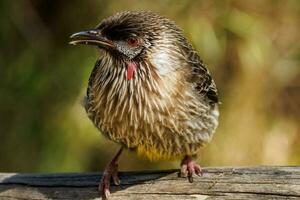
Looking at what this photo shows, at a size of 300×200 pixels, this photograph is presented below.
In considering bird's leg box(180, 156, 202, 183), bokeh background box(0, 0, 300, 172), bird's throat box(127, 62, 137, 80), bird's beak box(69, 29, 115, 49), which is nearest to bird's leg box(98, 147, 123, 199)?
bird's leg box(180, 156, 202, 183)

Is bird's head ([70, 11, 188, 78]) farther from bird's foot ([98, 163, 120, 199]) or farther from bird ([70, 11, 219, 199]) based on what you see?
bird's foot ([98, 163, 120, 199])

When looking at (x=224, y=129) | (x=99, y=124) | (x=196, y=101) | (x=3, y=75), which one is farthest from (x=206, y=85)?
(x=3, y=75)

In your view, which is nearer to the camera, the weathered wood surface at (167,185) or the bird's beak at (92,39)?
the weathered wood surface at (167,185)

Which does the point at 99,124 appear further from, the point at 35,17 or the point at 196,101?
the point at 35,17

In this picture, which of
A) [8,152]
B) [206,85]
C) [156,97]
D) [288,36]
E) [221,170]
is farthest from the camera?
[8,152]

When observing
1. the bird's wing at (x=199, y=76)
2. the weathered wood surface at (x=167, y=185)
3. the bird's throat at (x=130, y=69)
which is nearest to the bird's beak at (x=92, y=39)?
the bird's throat at (x=130, y=69)

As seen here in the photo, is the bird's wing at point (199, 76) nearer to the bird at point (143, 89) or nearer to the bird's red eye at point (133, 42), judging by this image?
the bird at point (143, 89)

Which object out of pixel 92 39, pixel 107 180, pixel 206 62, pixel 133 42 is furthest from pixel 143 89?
pixel 206 62

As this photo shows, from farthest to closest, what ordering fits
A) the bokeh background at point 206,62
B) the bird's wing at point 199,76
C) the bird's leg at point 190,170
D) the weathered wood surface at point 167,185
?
the bokeh background at point 206,62 < the bird's wing at point 199,76 < the bird's leg at point 190,170 < the weathered wood surface at point 167,185
